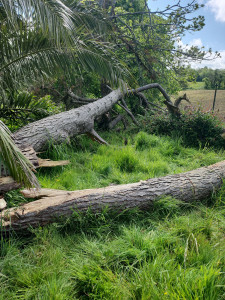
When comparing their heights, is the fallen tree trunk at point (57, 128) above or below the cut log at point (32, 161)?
above

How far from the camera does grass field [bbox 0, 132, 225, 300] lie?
1908 millimetres

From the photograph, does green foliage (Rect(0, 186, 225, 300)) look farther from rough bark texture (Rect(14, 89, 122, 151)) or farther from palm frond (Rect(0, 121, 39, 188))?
rough bark texture (Rect(14, 89, 122, 151))

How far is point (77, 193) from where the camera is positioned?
10.1 ft

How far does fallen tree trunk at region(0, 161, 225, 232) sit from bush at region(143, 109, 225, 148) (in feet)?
9.27

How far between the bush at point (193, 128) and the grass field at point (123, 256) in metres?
3.18

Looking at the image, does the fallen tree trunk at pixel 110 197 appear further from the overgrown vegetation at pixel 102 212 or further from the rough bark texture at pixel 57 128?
the rough bark texture at pixel 57 128

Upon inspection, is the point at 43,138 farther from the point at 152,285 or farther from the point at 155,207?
the point at 152,285

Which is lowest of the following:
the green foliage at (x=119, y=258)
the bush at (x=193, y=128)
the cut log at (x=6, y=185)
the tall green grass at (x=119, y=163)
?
the green foliage at (x=119, y=258)

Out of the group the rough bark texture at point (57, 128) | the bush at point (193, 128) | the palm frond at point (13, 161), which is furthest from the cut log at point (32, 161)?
the bush at point (193, 128)

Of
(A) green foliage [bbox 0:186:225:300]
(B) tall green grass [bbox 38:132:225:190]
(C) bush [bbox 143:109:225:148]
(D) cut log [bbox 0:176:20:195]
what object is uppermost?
(C) bush [bbox 143:109:225:148]

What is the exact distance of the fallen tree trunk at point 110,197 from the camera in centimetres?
270

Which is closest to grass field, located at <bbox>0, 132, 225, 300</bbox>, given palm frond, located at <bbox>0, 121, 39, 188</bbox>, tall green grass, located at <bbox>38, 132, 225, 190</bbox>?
tall green grass, located at <bbox>38, 132, 225, 190</bbox>

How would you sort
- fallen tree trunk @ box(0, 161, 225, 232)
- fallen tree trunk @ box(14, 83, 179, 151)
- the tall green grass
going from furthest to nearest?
fallen tree trunk @ box(14, 83, 179, 151) → the tall green grass → fallen tree trunk @ box(0, 161, 225, 232)

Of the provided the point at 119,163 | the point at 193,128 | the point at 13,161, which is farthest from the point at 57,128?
the point at 193,128
